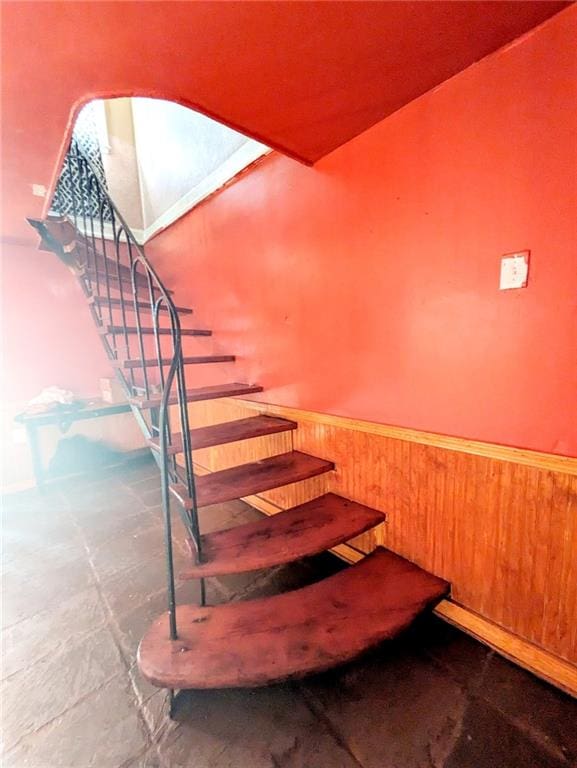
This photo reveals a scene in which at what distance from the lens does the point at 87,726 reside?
111cm

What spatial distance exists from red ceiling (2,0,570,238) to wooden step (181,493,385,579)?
180 cm

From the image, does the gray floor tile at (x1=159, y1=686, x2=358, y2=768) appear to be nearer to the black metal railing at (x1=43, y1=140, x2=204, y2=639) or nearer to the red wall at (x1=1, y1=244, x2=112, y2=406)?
the black metal railing at (x1=43, y1=140, x2=204, y2=639)

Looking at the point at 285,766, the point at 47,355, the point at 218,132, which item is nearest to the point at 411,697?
the point at 285,766

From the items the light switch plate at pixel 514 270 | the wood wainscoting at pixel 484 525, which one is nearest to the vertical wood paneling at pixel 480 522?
the wood wainscoting at pixel 484 525

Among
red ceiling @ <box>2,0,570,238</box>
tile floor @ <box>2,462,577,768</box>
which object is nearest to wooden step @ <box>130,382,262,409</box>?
tile floor @ <box>2,462,577,768</box>

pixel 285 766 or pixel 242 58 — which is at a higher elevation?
pixel 242 58

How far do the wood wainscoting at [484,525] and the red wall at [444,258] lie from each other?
0.10 m

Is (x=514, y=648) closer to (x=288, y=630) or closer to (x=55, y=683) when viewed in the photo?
(x=288, y=630)

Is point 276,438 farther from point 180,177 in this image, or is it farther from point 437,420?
point 180,177

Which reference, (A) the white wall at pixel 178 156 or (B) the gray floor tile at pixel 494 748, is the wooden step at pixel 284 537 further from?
(A) the white wall at pixel 178 156

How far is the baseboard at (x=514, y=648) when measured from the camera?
117 centimetres

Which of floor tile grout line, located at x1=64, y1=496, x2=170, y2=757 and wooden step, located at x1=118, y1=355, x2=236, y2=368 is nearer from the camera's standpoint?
floor tile grout line, located at x1=64, y1=496, x2=170, y2=757

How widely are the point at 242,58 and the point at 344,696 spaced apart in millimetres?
2249

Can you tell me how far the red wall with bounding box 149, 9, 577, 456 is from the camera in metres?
1.08
